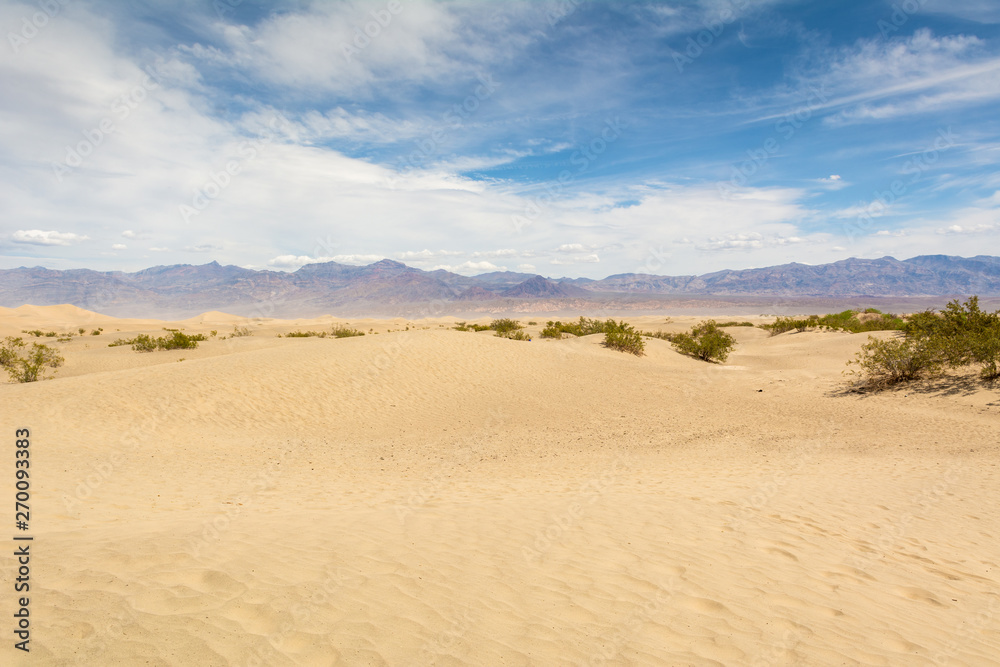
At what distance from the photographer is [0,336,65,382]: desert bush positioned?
56.5ft

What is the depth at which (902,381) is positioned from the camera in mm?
14609

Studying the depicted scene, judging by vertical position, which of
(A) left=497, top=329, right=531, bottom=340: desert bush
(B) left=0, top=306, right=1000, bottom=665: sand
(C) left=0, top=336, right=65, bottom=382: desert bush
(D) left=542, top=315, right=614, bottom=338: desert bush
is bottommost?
(B) left=0, top=306, right=1000, bottom=665: sand

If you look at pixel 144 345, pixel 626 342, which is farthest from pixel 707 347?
pixel 144 345

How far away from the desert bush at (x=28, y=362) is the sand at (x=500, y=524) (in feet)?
13.9

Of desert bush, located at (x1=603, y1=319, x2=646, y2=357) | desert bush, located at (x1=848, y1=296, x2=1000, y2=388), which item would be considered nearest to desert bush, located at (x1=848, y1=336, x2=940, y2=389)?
desert bush, located at (x1=848, y1=296, x2=1000, y2=388)

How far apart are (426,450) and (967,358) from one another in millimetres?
16039

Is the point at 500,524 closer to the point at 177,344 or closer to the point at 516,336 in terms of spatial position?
the point at 516,336

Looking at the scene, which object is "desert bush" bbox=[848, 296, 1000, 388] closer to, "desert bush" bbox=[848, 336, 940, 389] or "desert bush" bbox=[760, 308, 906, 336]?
"desert bush" bbox=[848, 336, 940, 389]

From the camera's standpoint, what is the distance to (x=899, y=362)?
14555 millimetres

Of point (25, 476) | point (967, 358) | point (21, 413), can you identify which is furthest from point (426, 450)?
point (967, 358)

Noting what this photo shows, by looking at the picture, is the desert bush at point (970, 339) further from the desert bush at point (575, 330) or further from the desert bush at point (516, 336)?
the desert bush at point (516, 336)

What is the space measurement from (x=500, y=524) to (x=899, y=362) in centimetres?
1547

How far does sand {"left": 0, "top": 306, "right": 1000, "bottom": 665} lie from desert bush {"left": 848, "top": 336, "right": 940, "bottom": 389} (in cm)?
81

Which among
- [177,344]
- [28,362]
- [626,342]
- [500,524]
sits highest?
[626,342]
